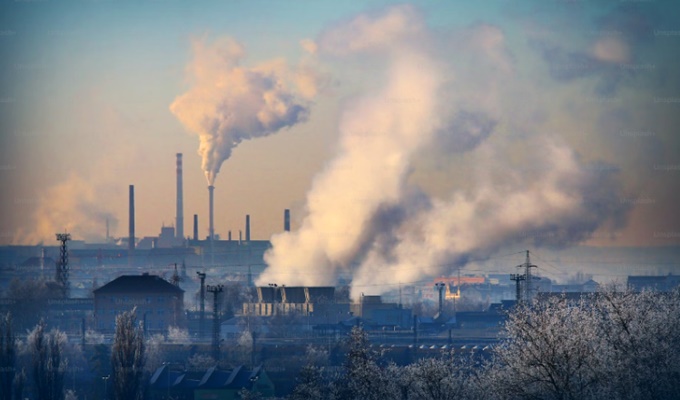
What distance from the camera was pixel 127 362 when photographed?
159 feet

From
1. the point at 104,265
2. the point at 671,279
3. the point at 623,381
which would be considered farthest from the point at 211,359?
the point at 104,265

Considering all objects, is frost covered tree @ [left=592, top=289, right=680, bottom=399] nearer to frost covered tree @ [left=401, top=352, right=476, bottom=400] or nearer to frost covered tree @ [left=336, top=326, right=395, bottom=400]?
frost covered tree @ [left=401, top=352, right=476, bottom=400]

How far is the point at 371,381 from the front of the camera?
116 ft

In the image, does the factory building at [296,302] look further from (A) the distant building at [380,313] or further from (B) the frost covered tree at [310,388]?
(B) the frost covered tree at [310,388]

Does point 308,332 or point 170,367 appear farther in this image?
point 308,332

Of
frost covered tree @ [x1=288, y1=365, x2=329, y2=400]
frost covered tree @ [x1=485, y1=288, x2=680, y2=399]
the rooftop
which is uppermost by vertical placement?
the rooftop

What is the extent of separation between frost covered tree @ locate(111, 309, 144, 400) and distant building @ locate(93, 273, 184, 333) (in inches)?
1231

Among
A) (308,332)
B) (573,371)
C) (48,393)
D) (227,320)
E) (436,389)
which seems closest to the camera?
(573,371)

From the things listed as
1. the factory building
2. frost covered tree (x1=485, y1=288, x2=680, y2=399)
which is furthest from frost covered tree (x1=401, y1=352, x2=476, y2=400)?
the factory building

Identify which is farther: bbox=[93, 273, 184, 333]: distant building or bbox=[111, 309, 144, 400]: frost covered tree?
bbox=[93, 273, 184, 333]: distant building

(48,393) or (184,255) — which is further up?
(184,255)

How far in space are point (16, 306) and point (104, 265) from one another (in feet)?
207

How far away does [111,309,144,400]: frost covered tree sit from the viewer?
154 ft

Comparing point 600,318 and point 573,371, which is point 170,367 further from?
point 573,371
